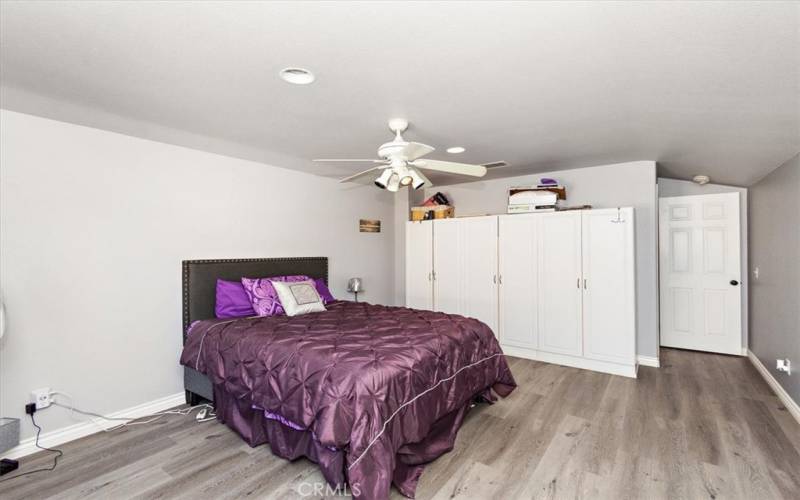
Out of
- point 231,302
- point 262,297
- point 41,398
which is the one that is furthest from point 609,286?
point 41,398

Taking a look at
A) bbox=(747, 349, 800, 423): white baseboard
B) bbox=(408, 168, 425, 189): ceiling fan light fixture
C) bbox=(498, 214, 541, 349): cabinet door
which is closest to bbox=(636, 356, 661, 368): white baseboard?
bbox=(747, 349, 800, 423): white baseboard

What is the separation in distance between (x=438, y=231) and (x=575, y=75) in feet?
10.2

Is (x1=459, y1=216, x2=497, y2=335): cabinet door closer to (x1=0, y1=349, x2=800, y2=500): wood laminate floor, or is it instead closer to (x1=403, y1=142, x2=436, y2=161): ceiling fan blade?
(x1=0, y1=349, x2=800, y2=500): wood laminate floor

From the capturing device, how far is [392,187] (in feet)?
9.52

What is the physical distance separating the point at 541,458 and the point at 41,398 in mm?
3261

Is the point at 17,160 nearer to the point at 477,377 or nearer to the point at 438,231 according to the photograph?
the point at 477,377

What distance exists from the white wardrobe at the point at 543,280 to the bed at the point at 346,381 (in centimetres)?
141

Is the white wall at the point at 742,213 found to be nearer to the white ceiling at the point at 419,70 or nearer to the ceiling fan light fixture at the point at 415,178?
the white ceiling at the point at 419,70

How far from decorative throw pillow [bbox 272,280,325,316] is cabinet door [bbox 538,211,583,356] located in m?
2.47

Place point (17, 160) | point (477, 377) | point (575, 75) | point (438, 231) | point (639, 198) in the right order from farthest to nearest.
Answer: point (438, 231)
point (639, 198)
point (477, 377)
point (17, 160)
point (575, 75)

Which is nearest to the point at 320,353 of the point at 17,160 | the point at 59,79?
the point at 59,79

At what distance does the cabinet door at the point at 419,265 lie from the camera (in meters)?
5.11

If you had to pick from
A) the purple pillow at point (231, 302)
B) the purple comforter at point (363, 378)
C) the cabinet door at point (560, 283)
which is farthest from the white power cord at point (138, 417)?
the cabinet door at point (560, 283)

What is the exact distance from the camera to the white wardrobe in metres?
3.85
